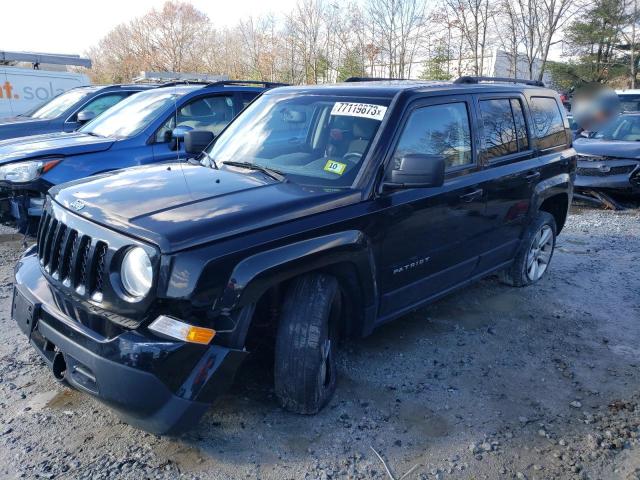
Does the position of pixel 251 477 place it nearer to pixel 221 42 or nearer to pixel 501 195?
pixel 501 195

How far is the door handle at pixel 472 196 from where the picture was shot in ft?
12.6

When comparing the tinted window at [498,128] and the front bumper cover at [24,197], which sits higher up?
the tinted window at [498,128]

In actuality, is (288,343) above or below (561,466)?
above

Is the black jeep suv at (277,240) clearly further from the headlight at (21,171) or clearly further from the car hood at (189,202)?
the headlight at (21,171)

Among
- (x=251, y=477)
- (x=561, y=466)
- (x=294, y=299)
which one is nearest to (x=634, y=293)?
(x=561, y=466)

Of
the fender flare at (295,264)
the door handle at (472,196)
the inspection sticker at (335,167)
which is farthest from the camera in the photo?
the door handle at (472,196)

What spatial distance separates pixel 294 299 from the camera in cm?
289

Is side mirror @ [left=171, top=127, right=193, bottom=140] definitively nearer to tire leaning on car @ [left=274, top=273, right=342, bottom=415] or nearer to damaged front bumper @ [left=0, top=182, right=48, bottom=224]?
damaged front bumper @ [left=0, top=182, right=48, bottom=224]

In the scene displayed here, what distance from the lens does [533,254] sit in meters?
5.23

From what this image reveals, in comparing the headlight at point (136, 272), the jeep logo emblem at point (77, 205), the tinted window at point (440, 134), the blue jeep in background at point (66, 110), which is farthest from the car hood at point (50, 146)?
the tinted window at point (440, 134)

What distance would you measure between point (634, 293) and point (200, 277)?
4.60 m

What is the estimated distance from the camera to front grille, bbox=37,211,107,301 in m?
2.54

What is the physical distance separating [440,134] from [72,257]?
2.50 metres

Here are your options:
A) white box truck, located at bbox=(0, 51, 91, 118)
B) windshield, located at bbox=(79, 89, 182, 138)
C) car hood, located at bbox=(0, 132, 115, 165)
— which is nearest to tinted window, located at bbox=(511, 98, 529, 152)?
windshield, located at bbox=(79, 89, 182, 138)
